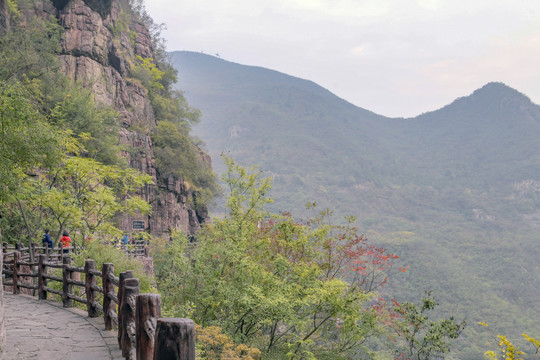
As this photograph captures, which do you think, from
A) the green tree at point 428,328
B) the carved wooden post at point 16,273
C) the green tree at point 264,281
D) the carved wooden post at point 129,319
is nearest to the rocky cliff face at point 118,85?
the carved wooden post at point 16,273

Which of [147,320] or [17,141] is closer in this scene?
[147,320]

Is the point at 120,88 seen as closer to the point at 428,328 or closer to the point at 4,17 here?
the point at 4,17

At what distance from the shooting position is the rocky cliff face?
33469 millimetres

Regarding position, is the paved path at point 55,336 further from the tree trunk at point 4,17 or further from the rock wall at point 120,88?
the tree trunk at point 4,17

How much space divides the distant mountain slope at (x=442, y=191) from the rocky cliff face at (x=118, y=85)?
128 feet

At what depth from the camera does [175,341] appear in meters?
2.83

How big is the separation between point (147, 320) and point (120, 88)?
117ft

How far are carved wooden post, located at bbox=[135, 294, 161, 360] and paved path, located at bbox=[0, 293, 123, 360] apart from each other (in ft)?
5.05

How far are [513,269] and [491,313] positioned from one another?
28.1 metres

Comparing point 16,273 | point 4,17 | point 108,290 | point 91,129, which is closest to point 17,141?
point 16,273


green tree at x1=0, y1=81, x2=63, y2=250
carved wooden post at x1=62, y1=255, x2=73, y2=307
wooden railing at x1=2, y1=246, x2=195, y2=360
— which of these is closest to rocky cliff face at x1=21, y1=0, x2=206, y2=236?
green tree at x1=0, y1=81, x2=63, y2=250

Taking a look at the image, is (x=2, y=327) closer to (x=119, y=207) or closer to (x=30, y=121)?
(x=30, y=121)

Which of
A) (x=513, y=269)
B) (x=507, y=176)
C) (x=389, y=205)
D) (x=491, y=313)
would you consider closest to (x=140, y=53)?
(x=491, y=313)

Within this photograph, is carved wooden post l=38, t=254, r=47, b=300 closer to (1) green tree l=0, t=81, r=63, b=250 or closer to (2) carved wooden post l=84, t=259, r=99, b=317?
(2) carved wooden post l=84, t=259, r=99, b=317
